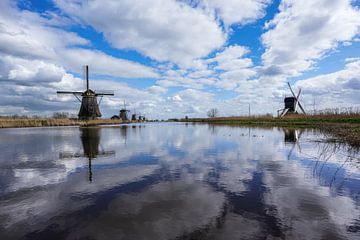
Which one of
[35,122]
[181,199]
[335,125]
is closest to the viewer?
[181,199]

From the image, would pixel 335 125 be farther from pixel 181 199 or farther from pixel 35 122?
pixel 35 122

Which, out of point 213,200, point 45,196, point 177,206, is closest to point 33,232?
point 45,196

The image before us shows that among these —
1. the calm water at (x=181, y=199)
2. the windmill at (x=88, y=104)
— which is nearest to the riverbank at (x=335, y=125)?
the calm water at (x=181, y=199)

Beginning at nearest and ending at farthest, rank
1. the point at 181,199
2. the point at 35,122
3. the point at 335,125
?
the point at 181,199
the point at 335,125
the point at 35,122

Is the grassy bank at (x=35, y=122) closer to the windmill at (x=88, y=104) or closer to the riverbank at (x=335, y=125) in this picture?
the windmill at (x=88, y=104)

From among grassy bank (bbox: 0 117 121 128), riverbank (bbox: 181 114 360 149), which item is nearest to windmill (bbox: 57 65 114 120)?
grassy bank (bbox: 0 117 121 128)

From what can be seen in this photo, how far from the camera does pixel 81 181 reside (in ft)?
26.1

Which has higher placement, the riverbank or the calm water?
the riverbank

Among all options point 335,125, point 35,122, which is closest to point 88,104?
point 35,122

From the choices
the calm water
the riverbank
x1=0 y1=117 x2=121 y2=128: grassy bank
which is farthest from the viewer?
x1=0 y1=117 x2=121 y2=128: grassy bank

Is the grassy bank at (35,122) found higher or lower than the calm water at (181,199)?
higher

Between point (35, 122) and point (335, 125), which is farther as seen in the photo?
point (35, 122)

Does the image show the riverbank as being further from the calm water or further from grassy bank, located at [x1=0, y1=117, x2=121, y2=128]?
grassy bank, located at [x1=0, y1=117, x2=121, y2=128]

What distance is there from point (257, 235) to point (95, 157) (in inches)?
402
